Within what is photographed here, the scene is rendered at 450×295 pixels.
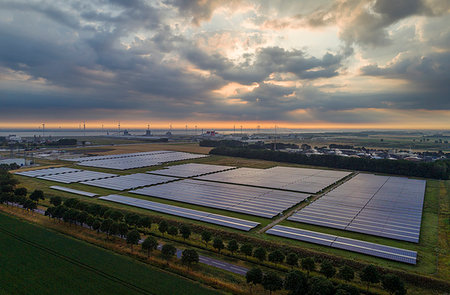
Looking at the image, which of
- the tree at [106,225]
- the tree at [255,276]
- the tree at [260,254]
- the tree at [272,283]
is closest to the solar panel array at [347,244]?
the tree at [260,254]

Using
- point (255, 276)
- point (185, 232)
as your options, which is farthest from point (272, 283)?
point (185, 232)

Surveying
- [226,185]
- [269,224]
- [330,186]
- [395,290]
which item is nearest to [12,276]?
[269,224]

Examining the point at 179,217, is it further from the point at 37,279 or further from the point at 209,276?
the point at 37,279

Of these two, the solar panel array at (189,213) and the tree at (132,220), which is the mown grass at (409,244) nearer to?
the solar panel array at (189,213)

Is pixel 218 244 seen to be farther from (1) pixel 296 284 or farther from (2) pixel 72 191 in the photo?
(2) pixel 72 191

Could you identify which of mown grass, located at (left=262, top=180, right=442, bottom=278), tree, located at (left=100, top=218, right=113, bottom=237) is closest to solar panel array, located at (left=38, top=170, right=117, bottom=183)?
tree, located at (left=100, top=218, right=113, bottom=237)

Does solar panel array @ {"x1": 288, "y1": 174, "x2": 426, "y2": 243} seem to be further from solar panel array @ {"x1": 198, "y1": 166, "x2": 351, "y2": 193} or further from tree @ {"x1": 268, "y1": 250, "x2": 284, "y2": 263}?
tree @ {"x1": 268, "y1": 250, "x2": 284, "y2": 263}
